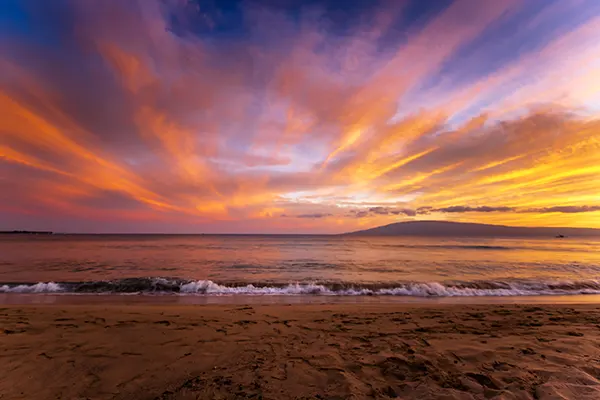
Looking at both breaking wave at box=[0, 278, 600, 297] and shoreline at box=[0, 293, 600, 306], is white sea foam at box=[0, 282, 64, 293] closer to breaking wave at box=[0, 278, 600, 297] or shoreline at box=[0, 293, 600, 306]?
breaking wave at box=[0, 278, 600, 297]

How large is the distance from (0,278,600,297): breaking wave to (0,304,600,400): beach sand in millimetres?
5632

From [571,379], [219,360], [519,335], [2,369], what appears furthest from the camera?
[519,335]

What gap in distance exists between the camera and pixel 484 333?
749 cm

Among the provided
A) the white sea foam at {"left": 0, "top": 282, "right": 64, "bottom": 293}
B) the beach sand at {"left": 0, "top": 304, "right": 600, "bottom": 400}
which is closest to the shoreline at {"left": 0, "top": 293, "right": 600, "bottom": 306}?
the white sea foam at {"left": 0, "top": 282, "right": 64, "bottom": 293}

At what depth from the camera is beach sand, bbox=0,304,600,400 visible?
451cm

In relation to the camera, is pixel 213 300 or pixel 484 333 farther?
pixel 213 300

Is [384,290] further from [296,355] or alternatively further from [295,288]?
[296,355]

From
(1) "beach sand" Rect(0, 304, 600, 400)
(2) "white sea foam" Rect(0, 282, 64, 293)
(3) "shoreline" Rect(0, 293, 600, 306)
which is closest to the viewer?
(1) "beach sand" Rect(0, 304, 600, 400)

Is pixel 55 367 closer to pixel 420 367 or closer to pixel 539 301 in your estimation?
pixel 420 367

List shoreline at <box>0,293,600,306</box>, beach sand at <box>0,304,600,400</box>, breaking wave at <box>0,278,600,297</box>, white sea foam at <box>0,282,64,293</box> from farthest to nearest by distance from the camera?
1. breaking wave at <box>0,278,600,297</box>
2. white sea foam at <box>0,282,64,293</box>
3. shoreline at <box>0,293,600,306</box>
4. beach sand at <box>0,304,600,400</box>

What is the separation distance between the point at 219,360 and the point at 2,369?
393 cm

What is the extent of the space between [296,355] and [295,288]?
9.93 meters

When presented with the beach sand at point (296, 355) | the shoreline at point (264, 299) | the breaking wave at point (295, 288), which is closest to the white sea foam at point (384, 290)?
the breaking wave at point (295, 288)

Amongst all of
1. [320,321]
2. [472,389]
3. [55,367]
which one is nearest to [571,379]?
[472,389]
